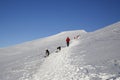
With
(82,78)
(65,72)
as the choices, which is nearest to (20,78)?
(65,72)

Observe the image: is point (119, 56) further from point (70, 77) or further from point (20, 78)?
point (20, 78)

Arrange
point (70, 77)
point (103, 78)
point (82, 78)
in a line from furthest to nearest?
point (70, 77)
point (82, 78)
point (103, 78)

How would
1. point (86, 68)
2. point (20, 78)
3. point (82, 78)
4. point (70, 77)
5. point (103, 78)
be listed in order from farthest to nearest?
point (20, 78) → point (86, 68) → point (70, 77) → point (82, 78) → point (103, 78)

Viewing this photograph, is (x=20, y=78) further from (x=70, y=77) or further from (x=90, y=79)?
(x=90, y=79)

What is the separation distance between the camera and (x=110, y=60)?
15.8 meters

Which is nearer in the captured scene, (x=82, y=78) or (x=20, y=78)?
(x=82, y=78)

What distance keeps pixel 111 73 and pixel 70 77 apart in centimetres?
299

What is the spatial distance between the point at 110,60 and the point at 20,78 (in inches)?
323

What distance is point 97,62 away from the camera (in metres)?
16.2

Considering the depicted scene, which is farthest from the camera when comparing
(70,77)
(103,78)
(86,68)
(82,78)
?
(86,68)

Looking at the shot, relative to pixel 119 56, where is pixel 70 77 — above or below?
below

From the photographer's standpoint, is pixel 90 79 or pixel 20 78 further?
pixel 20 78

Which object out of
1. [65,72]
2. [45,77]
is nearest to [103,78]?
[65,72]

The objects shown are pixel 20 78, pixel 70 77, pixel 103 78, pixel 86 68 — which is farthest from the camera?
pixel 20 78
